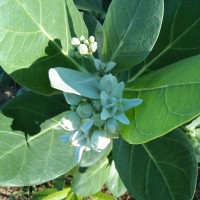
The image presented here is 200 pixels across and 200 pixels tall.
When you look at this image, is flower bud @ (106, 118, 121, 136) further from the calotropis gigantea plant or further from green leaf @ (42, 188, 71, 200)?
green leaf @ (42, 188, 71, 200)

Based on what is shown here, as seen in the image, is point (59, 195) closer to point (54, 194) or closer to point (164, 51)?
point (54, 194)

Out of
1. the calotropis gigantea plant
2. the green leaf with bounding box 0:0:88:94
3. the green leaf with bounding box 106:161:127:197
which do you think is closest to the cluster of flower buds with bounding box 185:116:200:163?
the calotropis gigantea plant

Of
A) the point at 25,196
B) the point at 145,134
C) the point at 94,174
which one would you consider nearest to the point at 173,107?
the point at 145,134

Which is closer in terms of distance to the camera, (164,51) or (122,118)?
(122,118)

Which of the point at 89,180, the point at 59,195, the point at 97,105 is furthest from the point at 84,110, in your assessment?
the point at 59,195

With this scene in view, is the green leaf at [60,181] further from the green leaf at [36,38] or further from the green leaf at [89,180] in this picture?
the green leaf at [36,38]

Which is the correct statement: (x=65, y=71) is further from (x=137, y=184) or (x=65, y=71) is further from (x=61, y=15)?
(x=137, y=184)
